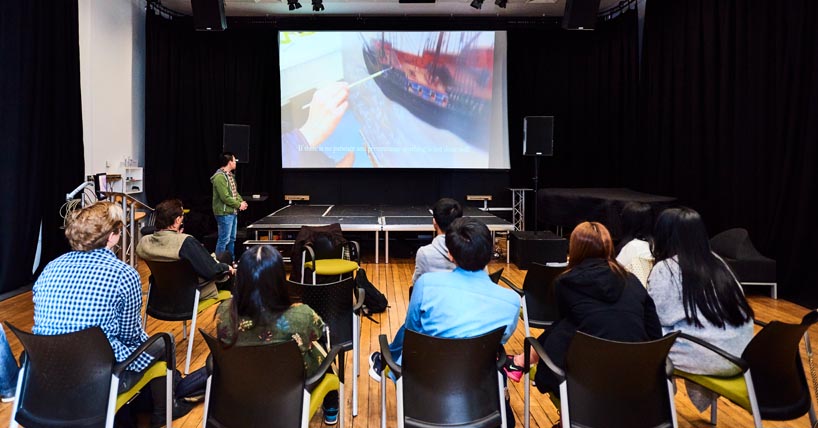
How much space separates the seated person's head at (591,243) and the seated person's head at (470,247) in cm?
35

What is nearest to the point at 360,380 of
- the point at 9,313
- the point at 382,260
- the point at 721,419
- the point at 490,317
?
the point at 490,317

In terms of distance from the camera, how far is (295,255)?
15.3 feet

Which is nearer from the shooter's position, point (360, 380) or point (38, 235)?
point (360, 380)

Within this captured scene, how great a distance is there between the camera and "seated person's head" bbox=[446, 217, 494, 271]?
2.08 meters

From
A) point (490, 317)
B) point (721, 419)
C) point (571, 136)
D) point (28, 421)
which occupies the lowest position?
point (721, 419)

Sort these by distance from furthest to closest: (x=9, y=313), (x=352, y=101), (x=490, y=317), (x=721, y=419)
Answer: (x=352, y=101), (x=9, y=313), (x=721, y=419), (x=490, y=317)

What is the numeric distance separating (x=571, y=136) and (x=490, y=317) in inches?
319

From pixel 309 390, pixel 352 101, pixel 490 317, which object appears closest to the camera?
pixel 309 390

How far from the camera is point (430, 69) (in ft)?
29.7

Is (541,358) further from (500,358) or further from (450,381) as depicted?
(450,381)

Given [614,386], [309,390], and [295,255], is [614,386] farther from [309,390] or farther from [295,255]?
[295,255]

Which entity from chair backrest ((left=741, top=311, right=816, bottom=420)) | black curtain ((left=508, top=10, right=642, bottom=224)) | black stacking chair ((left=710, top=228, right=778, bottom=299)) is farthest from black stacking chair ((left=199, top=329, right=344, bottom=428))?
black curtain ((left=508, top=10, right=642, bottom=224))

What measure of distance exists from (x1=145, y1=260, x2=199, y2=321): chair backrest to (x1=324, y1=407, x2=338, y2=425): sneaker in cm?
117

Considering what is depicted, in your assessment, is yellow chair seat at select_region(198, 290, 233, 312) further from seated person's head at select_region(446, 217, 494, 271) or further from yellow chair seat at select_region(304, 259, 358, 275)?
seated person's head at select_region(446, 217, 494, 271)
